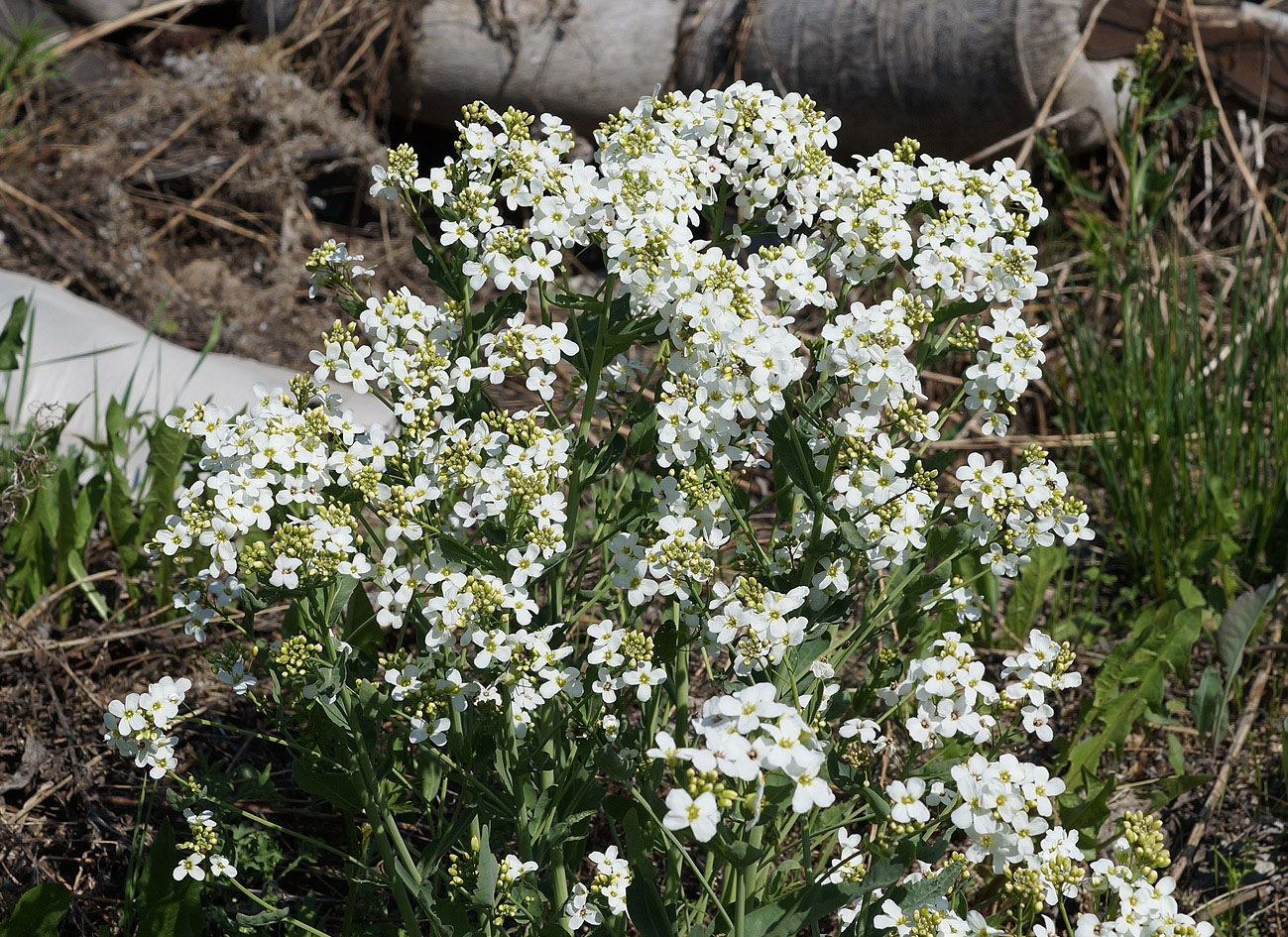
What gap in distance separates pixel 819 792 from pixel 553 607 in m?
0.64

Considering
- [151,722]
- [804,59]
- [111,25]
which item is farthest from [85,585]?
[111,25]

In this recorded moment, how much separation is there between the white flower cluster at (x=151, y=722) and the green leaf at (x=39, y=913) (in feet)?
1.40

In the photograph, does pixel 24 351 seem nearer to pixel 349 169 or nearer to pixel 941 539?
pixel 349 169

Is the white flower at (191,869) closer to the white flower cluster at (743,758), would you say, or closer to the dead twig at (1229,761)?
the white flower cluster at (743,758)

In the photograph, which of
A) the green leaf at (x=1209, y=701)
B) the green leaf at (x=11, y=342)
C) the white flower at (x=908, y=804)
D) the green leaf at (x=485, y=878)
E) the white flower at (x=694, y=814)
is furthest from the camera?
the green leaf at (x=11, y=342)

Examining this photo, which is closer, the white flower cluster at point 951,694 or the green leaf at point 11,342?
the white flower cluster at point 951,694

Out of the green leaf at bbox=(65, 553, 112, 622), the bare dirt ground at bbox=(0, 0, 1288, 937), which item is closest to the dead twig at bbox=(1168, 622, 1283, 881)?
the bare dirt ground at bbox=(0, 0, 1288, 937)

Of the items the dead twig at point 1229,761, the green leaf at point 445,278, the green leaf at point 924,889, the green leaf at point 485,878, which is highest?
the green leaf at point 445,278

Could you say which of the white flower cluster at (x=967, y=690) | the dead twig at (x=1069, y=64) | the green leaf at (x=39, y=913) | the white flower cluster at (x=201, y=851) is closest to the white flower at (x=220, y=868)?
the white flower cluster at (x=201, y=851)

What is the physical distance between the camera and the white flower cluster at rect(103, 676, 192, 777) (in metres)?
1.51

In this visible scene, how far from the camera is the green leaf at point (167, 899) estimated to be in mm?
1780

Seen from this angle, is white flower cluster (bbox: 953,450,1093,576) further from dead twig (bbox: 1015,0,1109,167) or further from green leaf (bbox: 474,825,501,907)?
dead twig (bbox: 1015,0,1109,167)

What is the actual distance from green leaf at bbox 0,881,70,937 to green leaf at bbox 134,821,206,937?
0.42 ft

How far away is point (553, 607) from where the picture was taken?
169 cm
